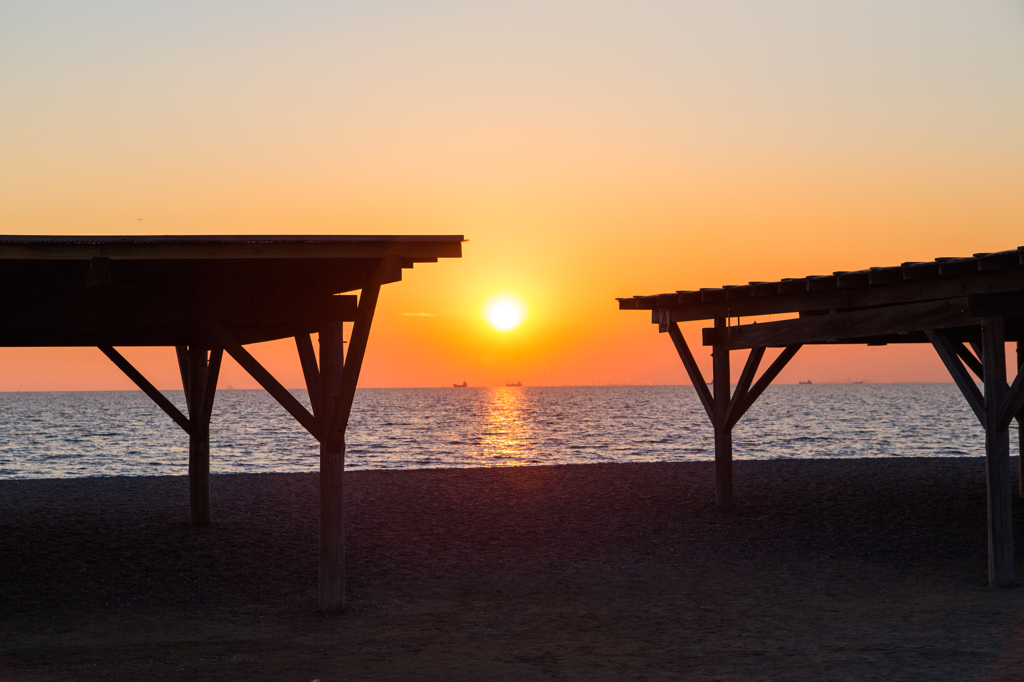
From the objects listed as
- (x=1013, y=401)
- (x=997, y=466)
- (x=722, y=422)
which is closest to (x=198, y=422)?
(x=722, y=422)

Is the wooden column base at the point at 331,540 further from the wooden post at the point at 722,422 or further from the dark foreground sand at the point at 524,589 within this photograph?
the wooden post at the point at 722,422

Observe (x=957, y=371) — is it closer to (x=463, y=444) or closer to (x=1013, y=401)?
(x=1013, y=401)

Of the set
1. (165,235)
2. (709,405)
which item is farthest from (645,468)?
(165,235)

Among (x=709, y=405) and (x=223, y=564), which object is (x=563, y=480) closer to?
(x=709, y=405)

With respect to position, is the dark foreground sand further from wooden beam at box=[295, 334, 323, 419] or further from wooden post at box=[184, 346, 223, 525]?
wooden beam at box=[295, 334, 323, 419]

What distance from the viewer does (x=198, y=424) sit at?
1360cm

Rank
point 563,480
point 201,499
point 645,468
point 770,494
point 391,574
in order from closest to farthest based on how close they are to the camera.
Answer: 1. point 391,574
2. point 201,499
3. point 770,494
4. point 563,480
5. point 645,468

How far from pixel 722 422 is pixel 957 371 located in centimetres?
521

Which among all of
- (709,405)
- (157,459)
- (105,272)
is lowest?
(157,459)

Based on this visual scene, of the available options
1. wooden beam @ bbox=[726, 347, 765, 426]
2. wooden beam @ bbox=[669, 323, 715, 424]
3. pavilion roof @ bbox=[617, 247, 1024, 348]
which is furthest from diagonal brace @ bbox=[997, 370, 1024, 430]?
wooden beam @ bbox=[669, 323, 715, 424]

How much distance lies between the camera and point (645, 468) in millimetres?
21484

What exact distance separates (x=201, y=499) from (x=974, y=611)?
10.6 meters

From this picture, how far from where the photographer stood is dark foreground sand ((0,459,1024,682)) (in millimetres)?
6887

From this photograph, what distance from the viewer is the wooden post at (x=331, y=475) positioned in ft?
28.8
